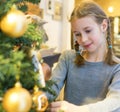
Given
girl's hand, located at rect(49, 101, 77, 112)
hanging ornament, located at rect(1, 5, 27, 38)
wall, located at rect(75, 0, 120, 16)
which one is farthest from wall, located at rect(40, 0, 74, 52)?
wall, located at rect(75, 0, 120, 16)

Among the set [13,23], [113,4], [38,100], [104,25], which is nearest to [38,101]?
[38,100]

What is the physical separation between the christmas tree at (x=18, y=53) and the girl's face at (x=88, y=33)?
405 millimetres

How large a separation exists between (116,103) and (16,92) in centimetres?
53

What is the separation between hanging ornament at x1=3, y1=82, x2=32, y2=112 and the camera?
577 millimetres

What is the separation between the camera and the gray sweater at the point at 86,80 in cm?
113

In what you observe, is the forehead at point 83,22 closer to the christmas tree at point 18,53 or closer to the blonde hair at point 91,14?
the blonde hair at point 91,14

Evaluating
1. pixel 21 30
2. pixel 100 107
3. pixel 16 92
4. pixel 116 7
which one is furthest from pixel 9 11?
pixel 116 7

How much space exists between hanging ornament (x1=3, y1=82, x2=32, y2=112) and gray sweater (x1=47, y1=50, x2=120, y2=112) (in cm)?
51

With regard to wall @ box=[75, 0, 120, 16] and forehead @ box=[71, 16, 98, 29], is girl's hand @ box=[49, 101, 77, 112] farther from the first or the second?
wall @ box=[75, 0, 120, 16]

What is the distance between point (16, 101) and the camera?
58 centimetres

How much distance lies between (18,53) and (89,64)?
68 cm

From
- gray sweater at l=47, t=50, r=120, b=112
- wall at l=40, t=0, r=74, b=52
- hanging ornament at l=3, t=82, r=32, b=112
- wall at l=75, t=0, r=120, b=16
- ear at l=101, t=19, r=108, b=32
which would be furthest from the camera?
wall at l=75, t=0, r=120, b=16

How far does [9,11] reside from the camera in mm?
632

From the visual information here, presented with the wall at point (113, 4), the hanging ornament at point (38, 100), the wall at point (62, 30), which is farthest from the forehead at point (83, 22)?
the wall at point (113, 4)
